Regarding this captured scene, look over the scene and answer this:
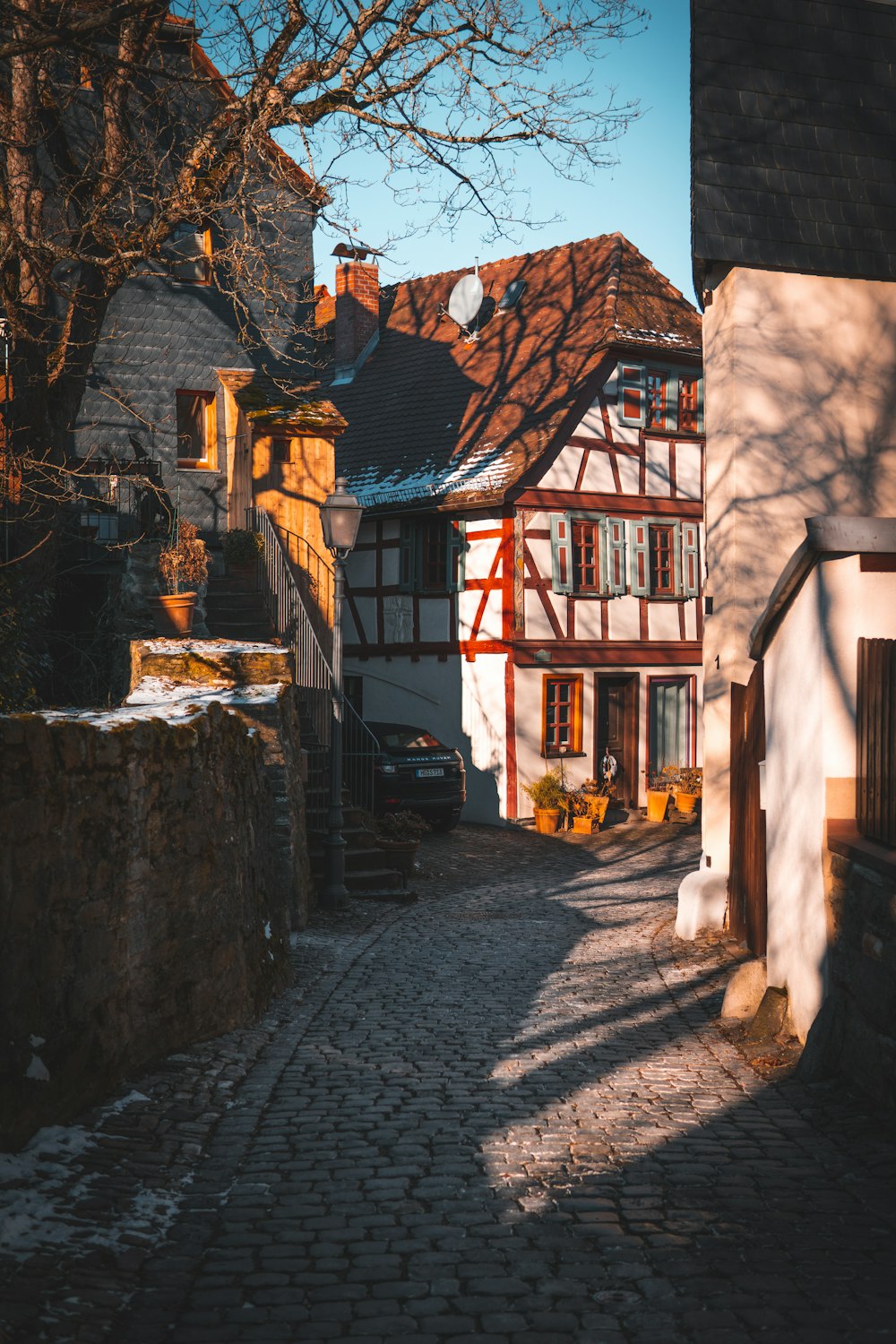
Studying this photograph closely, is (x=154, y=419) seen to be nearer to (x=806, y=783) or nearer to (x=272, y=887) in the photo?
(x=272, y=887)

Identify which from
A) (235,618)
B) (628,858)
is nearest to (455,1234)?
(235,618)

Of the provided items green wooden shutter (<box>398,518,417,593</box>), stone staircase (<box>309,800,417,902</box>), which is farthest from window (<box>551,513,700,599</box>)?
stone staircase (<box>309,800,417,902</box>)

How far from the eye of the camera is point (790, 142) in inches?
467

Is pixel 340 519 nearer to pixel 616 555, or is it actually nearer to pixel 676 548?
pixel 616 555

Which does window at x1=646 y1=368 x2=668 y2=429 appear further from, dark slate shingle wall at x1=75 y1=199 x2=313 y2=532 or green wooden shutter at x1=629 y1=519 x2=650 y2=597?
dark slate shingle wall at x1=75 y1=199 x2=313 y2=532

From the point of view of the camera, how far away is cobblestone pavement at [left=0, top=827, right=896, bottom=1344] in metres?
4.04

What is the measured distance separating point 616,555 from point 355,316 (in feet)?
31.2

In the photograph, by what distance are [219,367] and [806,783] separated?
1495 centimetres

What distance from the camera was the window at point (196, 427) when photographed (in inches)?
803

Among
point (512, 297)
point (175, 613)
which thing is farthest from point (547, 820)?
point (512, 297)

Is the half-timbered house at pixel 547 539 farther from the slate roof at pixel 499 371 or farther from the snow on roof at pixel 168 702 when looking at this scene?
the snow on roof at pixel 168 702

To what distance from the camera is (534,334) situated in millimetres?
24562

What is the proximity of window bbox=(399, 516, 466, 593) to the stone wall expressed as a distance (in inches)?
586

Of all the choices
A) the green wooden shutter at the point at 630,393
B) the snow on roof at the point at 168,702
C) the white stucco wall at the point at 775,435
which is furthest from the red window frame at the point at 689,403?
the snow on roof at the point at 168,702
